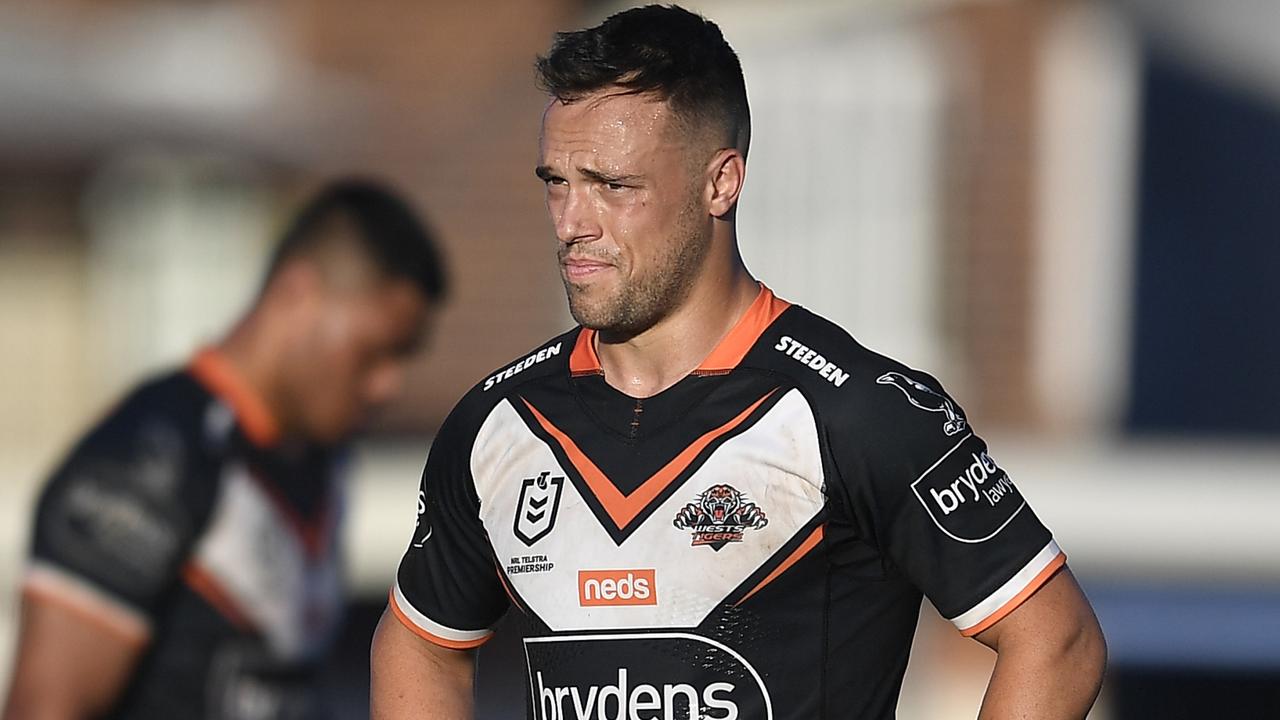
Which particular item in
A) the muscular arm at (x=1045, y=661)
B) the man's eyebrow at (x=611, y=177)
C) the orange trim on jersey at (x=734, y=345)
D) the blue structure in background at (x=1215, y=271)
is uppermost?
the man's eyebrow at (x=611, y=177)

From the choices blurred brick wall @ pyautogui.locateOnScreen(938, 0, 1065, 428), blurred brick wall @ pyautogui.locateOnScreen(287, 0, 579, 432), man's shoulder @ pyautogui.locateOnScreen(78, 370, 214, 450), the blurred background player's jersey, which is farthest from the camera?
blurred brick wall @ pyautogui.locateOnScreen(287, 0, 579, 432)

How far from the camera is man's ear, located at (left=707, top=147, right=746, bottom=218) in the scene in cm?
302

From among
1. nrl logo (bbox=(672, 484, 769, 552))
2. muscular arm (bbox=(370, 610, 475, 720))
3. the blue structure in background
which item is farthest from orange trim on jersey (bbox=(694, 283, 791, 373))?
the blue structure in background

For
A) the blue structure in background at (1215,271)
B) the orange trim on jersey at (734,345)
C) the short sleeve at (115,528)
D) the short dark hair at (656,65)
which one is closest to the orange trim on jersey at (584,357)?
the orange trim on jersey at (734,345)

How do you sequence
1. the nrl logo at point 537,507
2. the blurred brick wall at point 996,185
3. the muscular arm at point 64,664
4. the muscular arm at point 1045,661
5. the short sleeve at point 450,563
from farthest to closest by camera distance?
the blurred brick wall at point 996,185 → the muscular arm at point 64,664 → the short sleeve at point 450,563 → the nrl logo at point 537,507 → the muscular arm at point 1045,661

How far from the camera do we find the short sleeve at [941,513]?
282cm

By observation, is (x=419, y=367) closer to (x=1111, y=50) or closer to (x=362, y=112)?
(x=362, y=112)

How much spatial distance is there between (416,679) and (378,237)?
164 centimetres

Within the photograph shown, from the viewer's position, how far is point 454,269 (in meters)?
11.2

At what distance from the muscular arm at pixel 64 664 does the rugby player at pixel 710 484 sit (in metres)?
1.32

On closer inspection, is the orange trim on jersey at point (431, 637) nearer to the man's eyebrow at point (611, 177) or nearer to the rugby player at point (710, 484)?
the rugby player at point (710, 484)

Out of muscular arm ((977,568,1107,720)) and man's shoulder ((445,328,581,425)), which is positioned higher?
man's shoulder ((445,328,581,425))

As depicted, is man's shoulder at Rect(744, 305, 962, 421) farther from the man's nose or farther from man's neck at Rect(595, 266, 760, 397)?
the man's nose

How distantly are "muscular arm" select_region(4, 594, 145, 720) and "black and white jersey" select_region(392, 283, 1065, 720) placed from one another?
53.0 inches
